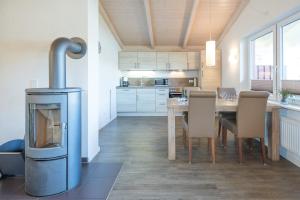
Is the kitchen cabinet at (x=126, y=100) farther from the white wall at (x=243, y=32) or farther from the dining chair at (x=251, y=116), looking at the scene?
the dining chair at (x=251, y=116)

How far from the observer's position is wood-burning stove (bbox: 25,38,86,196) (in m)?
2.54

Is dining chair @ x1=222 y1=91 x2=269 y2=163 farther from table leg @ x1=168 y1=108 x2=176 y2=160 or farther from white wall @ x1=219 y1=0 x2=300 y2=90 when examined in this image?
white wall @ x1=219 y1=0 x2=300 y2=90

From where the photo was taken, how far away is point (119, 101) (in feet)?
27.1

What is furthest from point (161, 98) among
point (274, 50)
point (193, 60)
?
point (274, 50)

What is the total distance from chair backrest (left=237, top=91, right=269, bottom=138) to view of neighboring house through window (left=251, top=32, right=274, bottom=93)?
58.1 inches

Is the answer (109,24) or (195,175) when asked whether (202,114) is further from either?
(109,24)

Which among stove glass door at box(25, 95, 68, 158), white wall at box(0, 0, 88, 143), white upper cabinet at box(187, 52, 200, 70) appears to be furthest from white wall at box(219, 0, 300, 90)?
stove glass door at box(25, 95, 68, 158)

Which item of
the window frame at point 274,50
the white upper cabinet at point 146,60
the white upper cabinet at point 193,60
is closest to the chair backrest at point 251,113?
the window frame at point 274,50

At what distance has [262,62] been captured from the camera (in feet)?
17.0

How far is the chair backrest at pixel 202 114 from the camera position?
3.41m

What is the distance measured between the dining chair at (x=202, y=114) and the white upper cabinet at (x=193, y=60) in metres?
5.01

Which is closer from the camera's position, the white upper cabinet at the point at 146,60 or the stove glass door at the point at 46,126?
the stove glass door at the point at 46,126

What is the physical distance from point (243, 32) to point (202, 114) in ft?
10.5

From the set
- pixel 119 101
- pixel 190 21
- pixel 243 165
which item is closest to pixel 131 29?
pixel 190 21
